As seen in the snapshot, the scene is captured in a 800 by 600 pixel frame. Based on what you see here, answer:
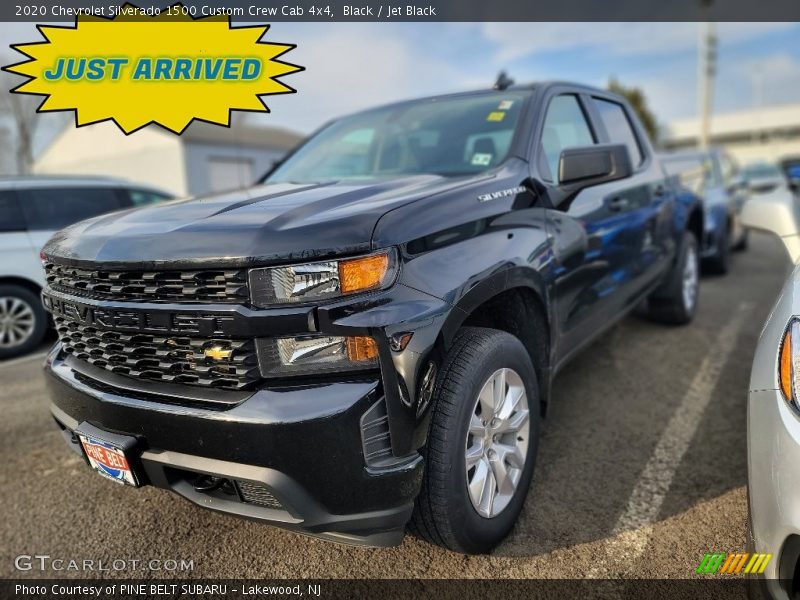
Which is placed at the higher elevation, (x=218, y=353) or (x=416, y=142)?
(x=416, y=142)

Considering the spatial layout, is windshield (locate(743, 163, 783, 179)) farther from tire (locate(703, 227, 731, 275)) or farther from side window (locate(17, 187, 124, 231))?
side window (locate(17, 187, 124, 231))

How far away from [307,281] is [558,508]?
1534mm

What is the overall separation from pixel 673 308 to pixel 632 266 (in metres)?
1.50

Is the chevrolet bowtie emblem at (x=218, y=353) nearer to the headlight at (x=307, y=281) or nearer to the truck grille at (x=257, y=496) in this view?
the headlight at (x=307, y=281)

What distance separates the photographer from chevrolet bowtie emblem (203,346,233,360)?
174cm

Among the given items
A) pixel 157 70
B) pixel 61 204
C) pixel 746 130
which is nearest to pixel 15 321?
pixel 61 204

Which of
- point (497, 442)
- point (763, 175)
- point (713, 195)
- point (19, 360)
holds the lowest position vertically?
point (763, 175)

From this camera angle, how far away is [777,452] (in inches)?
61.8

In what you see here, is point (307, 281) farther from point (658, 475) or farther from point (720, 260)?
point (720, 260)

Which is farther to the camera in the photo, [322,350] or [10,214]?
[10,214]

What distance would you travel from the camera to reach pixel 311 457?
5.49 ft

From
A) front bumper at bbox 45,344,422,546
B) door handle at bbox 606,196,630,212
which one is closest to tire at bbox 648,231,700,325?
door handle at bbox 606,196,630,212

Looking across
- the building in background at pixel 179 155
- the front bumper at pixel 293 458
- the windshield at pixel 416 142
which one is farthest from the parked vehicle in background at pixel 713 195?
the building in background at pixel 179 155

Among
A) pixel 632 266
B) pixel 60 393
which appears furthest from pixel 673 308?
pixel 60 393
